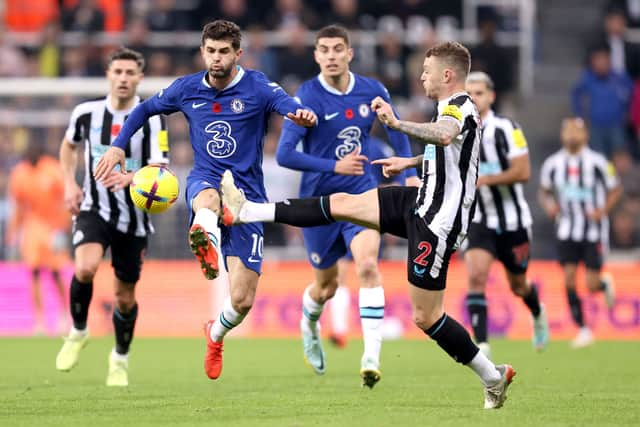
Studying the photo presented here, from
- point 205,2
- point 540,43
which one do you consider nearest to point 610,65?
point 540,43

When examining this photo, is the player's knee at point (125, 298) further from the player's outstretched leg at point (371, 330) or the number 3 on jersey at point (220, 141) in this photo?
the player's outstretched leg at point (371, 330)

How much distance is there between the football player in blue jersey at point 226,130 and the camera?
882 centimetres

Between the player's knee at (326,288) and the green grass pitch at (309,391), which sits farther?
the player's knee at (326,288)

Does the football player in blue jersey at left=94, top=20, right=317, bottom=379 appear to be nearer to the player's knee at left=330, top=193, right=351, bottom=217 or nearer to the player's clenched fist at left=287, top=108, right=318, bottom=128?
the player's clenched fist at left=287, top=108, right=318, bottom=128

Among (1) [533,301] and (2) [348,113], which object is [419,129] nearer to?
(2) [348,113]

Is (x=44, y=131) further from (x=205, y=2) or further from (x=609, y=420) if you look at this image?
(x=609, y=420)

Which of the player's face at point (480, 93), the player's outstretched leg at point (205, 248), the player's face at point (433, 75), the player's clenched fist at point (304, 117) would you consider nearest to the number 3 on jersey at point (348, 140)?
the player's face at point (480, 93)

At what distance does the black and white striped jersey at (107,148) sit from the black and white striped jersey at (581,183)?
6762 millimetres

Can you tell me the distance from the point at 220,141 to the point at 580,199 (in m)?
7.63

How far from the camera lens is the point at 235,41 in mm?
8852

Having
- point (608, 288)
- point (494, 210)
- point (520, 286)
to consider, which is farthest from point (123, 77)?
point (608, 288)

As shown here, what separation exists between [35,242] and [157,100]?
8491mm

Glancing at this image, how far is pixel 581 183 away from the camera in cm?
1555

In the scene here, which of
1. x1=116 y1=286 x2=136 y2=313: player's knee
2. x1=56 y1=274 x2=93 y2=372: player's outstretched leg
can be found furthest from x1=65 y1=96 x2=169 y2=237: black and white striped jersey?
x1=56 y1=274 x2=93 y2=372: player's outstretched leg
